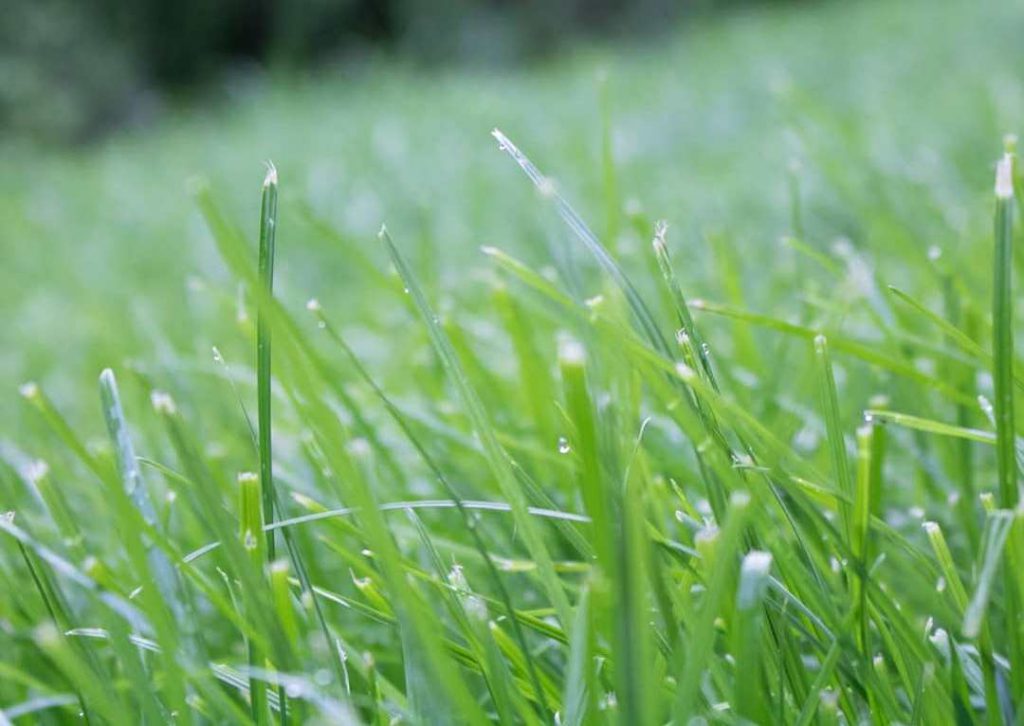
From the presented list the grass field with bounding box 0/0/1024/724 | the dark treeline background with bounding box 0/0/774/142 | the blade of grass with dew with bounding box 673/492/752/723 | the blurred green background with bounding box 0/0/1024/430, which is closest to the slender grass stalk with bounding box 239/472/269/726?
the grass field with bounding box 0/0/1024/724

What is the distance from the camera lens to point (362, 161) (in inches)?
134

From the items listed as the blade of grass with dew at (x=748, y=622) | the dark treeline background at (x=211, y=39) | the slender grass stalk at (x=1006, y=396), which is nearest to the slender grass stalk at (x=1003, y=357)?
the slender grass stalk at (x=1006, y=396)

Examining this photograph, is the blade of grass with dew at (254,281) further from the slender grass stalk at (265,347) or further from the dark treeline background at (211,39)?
the dark treeline background at (211,39)

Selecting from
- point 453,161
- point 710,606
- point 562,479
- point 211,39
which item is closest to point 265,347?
point 710,606

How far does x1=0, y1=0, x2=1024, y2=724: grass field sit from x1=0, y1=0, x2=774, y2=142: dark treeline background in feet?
15.2

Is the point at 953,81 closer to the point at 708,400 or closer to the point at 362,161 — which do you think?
the point at 362,161

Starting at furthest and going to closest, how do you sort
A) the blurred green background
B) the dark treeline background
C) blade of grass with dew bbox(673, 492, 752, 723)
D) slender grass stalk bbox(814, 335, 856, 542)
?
the dark treeline background < the blurred green background < slender grass stalk bbox(814, 335, 856, 542) < blade of grass with dew bbox(673, 492, 752, 723)

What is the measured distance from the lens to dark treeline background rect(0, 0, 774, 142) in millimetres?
6188

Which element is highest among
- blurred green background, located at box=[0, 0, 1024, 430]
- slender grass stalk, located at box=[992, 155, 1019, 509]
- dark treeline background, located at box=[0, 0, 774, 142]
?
dark treeline background, located at box=[0, 0, 774, 142]

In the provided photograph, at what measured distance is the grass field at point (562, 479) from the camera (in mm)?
391

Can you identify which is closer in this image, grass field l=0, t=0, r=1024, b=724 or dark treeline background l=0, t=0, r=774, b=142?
grass field l=0, t=0, r=1024, b=724

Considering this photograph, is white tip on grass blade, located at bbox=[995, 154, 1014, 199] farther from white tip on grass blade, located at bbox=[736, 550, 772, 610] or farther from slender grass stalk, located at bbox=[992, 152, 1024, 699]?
white tip on grass blade, located at bbox=[736, 550, 772, 610]

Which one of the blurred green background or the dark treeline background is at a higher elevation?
the dark treeline background

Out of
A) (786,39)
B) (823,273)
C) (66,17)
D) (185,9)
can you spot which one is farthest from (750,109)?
(185,9)
